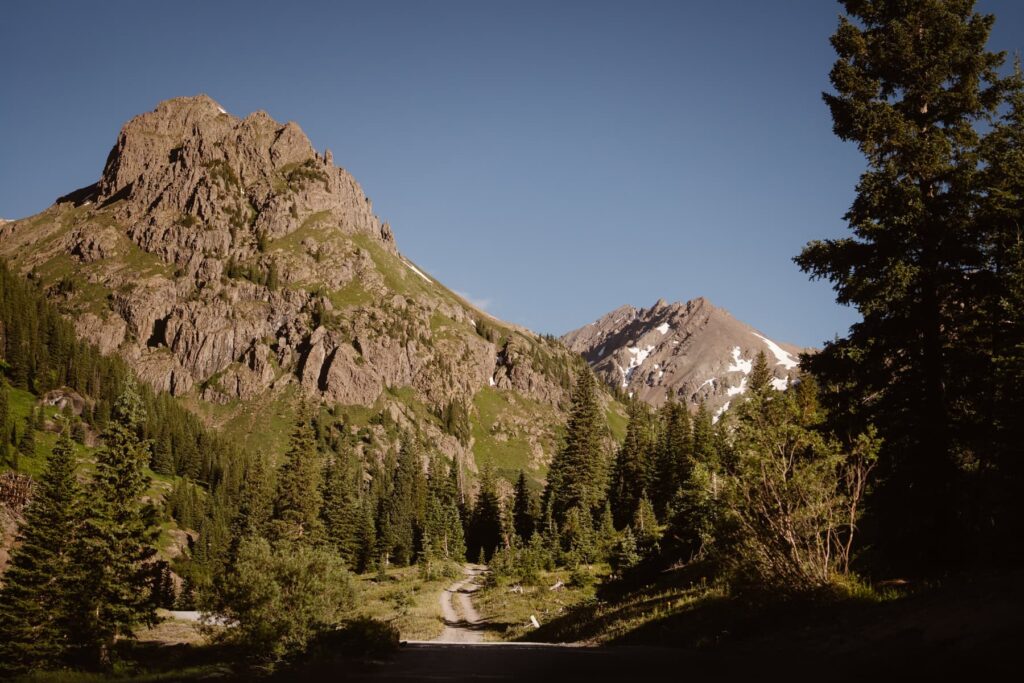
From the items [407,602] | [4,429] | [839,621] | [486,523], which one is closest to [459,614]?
[407,602]

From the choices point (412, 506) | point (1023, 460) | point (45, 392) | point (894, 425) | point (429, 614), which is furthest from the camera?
point (45, 392)

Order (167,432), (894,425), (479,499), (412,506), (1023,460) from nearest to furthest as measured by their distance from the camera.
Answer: (1023,460), (894,425), (479,499), (412,506), (167,432)

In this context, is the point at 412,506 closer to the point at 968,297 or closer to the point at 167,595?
the point at 167,595

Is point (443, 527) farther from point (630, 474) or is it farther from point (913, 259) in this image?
point (913, 259)

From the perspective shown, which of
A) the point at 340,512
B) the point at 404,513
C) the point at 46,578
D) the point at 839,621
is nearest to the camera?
the point at 839,621

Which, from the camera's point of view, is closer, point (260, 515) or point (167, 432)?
point (260, 515)

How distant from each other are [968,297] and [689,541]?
87.9 feet

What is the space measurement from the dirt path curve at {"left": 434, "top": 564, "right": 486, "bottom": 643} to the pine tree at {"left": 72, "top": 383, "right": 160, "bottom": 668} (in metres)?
21.1

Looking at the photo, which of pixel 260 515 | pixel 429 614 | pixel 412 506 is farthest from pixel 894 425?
pixel 412 506

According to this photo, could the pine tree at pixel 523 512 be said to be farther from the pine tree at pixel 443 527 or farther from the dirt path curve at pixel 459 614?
the dirt path curve at pixel 459 614

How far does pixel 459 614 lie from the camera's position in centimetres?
4706

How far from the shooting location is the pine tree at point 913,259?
53.8 ft

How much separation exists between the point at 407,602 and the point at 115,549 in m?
23.7

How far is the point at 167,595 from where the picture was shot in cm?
7675
